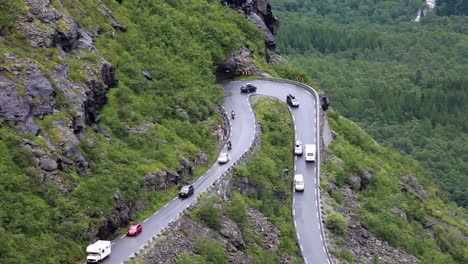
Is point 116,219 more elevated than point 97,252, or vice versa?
point 97,252

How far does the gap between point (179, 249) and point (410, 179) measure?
50219 mm

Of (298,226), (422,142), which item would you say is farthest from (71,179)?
(422,142)

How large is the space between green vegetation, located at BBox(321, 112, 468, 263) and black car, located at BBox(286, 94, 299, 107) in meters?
5.74

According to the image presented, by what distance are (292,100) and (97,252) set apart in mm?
47540

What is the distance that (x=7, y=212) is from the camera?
194 feet

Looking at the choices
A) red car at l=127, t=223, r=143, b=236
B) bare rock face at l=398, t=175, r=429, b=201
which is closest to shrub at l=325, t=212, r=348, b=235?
red car at l=127, t=223, r=143, b=236

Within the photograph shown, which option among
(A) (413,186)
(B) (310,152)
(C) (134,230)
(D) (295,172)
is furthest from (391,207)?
(C) (134,230)

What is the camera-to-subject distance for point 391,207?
3561 inches

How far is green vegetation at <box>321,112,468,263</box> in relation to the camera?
83500 mm

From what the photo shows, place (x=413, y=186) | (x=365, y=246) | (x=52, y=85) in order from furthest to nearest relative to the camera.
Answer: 1. (x=413, y=186)
2. (x=365, y=246)
3. (x=52, y=85)

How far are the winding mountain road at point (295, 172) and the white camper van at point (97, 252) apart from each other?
0.60 meters

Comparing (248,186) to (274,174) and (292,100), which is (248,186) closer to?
(274,174)

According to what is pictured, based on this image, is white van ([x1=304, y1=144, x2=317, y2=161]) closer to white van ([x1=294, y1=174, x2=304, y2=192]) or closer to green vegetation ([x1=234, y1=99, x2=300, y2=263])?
green vegetation ([x1=234, y1=99, x2=300, y2=263])

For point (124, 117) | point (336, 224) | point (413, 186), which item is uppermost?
point (124, 117)
